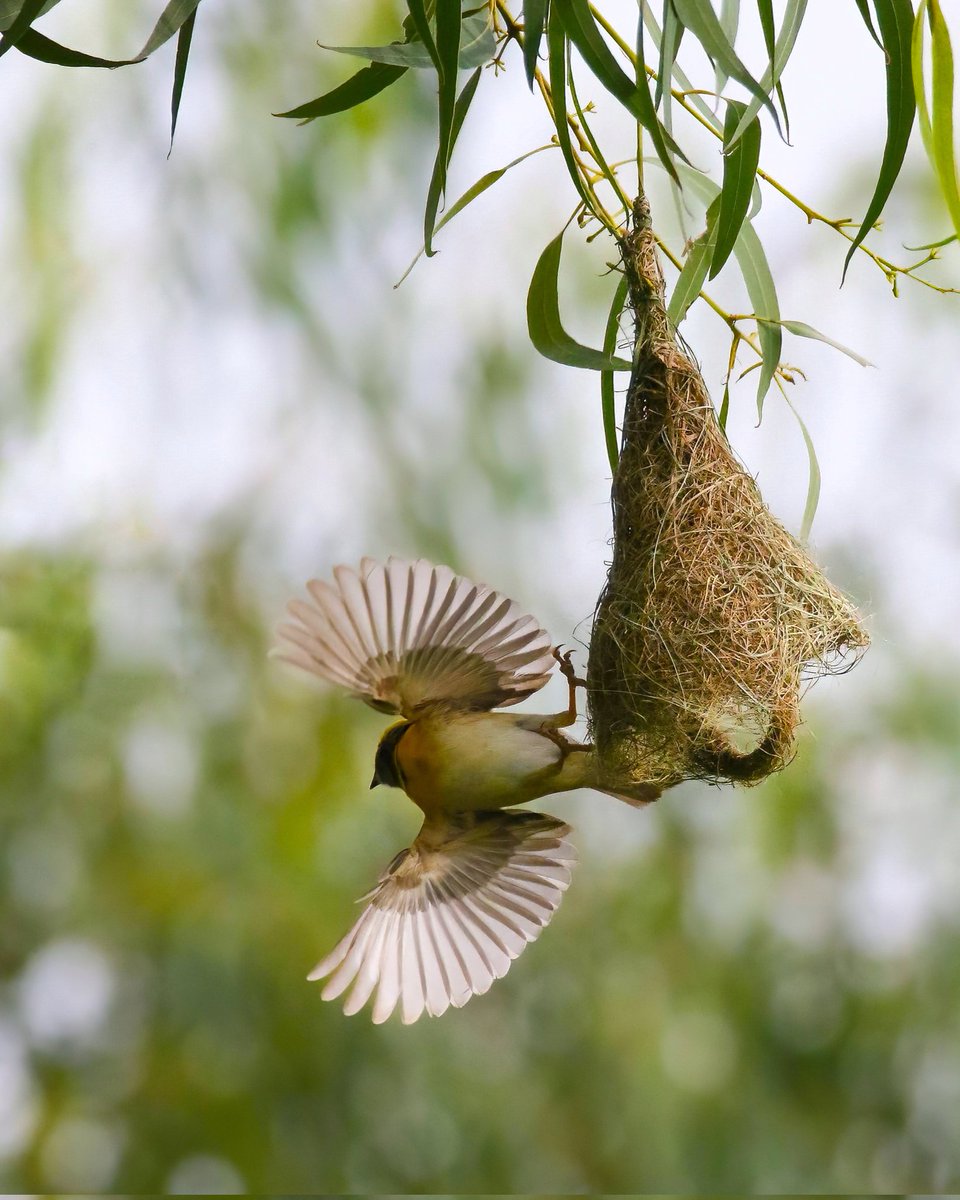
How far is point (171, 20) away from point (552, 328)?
0.58 m

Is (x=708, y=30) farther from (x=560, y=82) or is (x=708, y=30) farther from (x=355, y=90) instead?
(x=355, y=90)

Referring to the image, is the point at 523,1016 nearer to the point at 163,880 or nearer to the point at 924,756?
the point at 163,880

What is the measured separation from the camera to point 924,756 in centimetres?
578

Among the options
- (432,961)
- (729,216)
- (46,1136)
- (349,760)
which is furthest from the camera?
(46,1136)

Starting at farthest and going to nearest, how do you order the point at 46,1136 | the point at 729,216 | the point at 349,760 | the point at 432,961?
the point at 46,1136 < the point at 349,760 < the point at 432,961 < the point at 729,216

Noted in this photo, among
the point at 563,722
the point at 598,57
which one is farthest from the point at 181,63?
the point at 563,722

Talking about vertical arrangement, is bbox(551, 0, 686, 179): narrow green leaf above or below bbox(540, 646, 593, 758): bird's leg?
above

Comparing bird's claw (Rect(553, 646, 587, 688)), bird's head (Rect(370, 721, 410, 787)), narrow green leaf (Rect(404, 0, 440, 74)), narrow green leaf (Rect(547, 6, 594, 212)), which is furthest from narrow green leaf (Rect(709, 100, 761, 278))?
bird's head (Rect(370, 721, 410, 787))

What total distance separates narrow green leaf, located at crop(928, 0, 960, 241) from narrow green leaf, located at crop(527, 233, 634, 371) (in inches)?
19.2

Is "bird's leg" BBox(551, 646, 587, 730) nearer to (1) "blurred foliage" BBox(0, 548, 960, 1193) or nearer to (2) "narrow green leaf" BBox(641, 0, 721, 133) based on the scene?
(2) "narrow green leaf" BBox(641, 0, 721, 133)

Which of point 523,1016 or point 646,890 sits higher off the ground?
point 646,890

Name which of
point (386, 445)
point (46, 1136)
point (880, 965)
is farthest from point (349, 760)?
point (880, 965)

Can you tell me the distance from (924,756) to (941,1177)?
210cm

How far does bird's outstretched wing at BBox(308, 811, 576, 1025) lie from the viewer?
233cm
